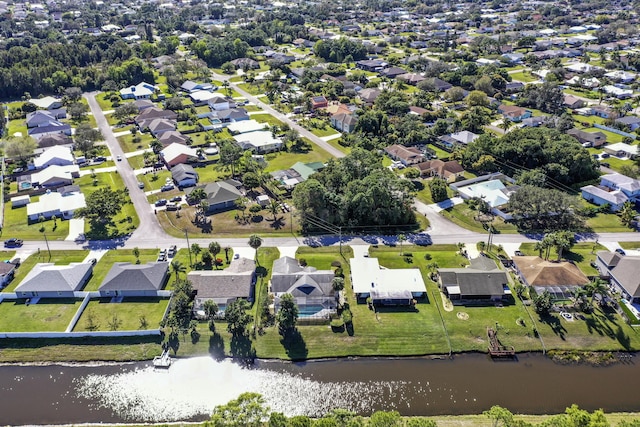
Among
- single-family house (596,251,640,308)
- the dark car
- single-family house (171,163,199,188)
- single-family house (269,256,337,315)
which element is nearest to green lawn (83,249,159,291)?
the dark car

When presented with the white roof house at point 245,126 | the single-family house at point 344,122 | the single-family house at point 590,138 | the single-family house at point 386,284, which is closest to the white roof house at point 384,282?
the single-family house at point 386,284

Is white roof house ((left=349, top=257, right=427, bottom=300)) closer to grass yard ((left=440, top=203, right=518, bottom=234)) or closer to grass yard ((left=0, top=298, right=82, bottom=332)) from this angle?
grass yard ((left=440, top=203, right=518, bottom=234))

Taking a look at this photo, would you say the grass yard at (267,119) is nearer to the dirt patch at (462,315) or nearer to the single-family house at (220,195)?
the single-family house at (220,195)

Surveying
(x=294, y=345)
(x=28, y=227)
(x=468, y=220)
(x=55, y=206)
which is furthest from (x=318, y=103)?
(x=294, y=345)

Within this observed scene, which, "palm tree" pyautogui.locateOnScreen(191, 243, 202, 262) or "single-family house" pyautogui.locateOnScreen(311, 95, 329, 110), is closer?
"palm tree" pyautogui.locateOnScreen(191, 243, 202, 262)

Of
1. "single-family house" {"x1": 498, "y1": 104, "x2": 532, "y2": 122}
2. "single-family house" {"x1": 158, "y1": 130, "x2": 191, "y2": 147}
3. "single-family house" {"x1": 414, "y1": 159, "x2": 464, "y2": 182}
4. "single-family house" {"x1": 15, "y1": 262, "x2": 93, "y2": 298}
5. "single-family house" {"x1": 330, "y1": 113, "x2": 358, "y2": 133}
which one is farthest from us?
"single-family house" {"x1": 498, "y1": 104, "x2": 532, "y2": 122}

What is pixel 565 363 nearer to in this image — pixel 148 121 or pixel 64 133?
pixel 148 121
